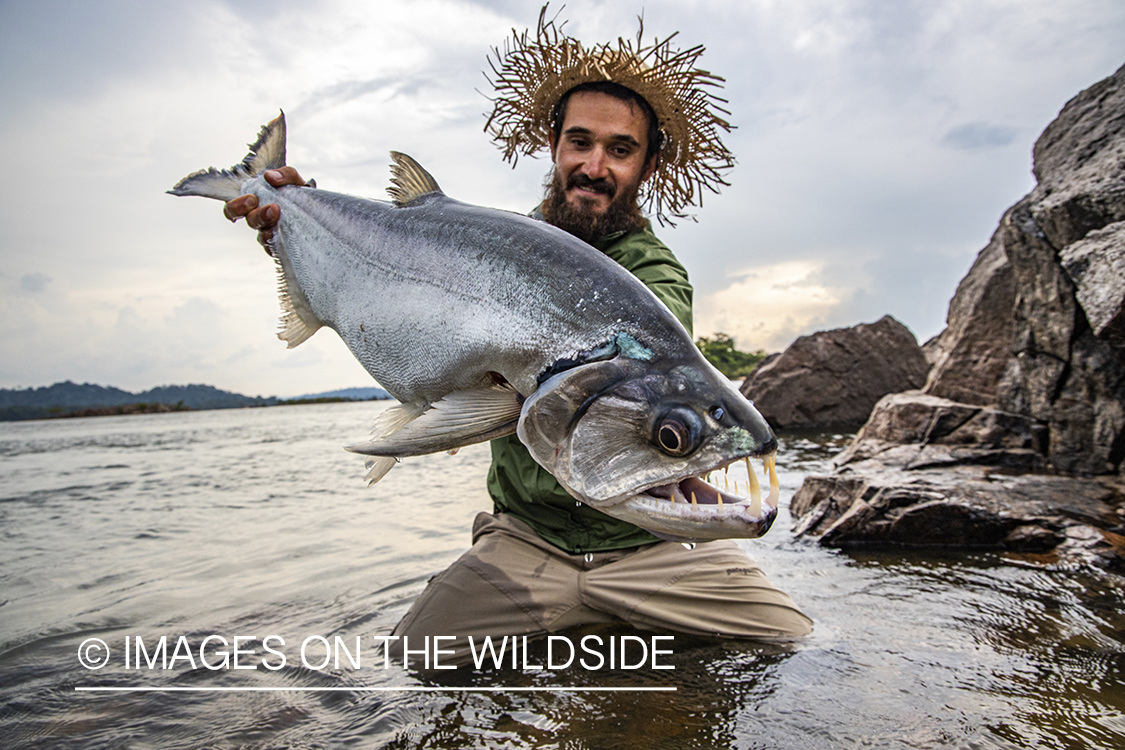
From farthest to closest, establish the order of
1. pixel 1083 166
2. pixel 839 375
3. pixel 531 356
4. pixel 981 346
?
pixel 839 375, pixel 981 346, pixel 1083 166, pixel 531 356

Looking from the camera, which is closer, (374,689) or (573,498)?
(374,689)

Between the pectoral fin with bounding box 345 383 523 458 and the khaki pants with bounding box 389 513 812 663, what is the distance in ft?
4.70

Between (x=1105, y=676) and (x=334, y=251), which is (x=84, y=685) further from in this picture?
(x=1105, y=676)

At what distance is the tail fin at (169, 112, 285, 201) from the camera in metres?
3.20

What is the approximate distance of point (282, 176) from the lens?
3111mm

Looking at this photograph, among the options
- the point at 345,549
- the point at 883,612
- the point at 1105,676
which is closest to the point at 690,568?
the point at 883,612

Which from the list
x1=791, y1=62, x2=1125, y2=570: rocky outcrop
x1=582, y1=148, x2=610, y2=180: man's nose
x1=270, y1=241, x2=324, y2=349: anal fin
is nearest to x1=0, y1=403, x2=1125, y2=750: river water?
x1=791, y1=62, x2=1125, y2=570: rocky outcrop

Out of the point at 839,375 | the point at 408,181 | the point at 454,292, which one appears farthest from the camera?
the point at 839,375

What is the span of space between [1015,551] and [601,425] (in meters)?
4.06

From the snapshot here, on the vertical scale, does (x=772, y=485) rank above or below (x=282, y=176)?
below

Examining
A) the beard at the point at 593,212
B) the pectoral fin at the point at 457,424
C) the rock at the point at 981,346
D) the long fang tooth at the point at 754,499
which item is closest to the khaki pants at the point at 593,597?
the pectoral fin at the point at 457,424

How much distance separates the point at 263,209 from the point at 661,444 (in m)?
2.34

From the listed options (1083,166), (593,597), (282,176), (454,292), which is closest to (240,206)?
(282,176)

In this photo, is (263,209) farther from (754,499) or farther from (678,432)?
(754,499)
